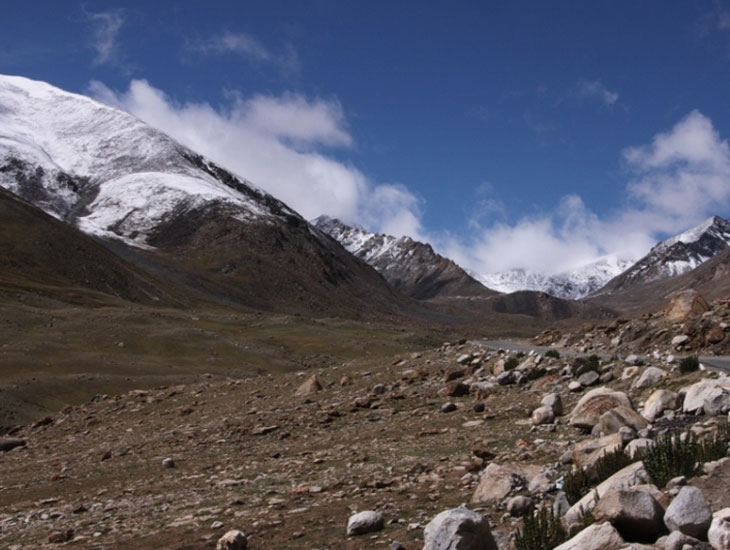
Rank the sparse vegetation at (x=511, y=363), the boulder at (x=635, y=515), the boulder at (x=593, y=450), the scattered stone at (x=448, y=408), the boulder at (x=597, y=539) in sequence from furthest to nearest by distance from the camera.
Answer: the sparse vegetation at (x=511, y=363), the scattered stone at (x=448, y=408), the boulder at (x=593, y=450), the boulder at (x=635, y=515), the boulder at (x=597, y=539)

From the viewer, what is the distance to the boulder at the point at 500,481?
11562 millimetres

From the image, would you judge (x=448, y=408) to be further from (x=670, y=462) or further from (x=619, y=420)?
(x=670, y=462)

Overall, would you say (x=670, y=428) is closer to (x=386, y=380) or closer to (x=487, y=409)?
(x=487, y=409)

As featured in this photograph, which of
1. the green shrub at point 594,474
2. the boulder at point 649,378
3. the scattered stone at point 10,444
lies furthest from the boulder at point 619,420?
the scattered stone at point 10,444

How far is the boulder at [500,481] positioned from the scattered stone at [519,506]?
0.80 m

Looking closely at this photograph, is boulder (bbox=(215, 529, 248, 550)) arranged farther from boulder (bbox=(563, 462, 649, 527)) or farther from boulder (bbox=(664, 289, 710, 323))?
boulder (bbox=(664, 289, 710, 323))

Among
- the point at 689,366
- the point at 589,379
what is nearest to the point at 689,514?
the point at 689,366

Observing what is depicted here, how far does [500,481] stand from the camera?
1175cm

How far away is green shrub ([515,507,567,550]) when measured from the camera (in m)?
8.37

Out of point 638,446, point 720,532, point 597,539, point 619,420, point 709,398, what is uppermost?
point 709,398

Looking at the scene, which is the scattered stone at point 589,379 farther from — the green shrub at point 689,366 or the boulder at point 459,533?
the boulder at point 459,533

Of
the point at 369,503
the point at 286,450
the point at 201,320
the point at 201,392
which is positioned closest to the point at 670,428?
the point at 369,503

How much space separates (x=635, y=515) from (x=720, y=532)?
96cm

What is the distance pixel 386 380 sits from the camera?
27.6 m
